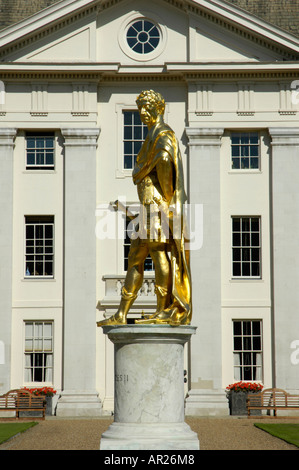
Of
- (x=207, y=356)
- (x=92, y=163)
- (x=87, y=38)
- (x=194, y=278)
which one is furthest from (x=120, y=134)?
(x=207, y=356)

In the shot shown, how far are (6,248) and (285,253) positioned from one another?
31.1 ft

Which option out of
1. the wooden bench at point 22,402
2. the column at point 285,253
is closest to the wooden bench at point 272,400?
the column at point 285,253

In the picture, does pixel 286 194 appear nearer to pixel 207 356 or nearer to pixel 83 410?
pixel 207 356

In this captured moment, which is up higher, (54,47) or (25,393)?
(54,47)

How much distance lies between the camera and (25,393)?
1093 inches

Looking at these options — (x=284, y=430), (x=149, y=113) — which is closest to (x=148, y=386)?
(x=149, y=113)

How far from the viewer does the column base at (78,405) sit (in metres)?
28.2

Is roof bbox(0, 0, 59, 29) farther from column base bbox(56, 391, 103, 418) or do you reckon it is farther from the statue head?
the statue head

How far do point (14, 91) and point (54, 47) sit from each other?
6.83 feet

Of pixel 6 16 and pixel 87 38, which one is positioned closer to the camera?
pixel 87 38

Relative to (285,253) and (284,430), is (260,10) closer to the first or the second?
(285,253)

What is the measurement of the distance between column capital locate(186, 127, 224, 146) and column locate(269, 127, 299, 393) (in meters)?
1.90

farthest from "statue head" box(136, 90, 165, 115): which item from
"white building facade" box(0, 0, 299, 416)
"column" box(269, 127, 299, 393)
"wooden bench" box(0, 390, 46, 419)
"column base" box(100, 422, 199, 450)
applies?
"column" box(269, 127, 299, 393)
